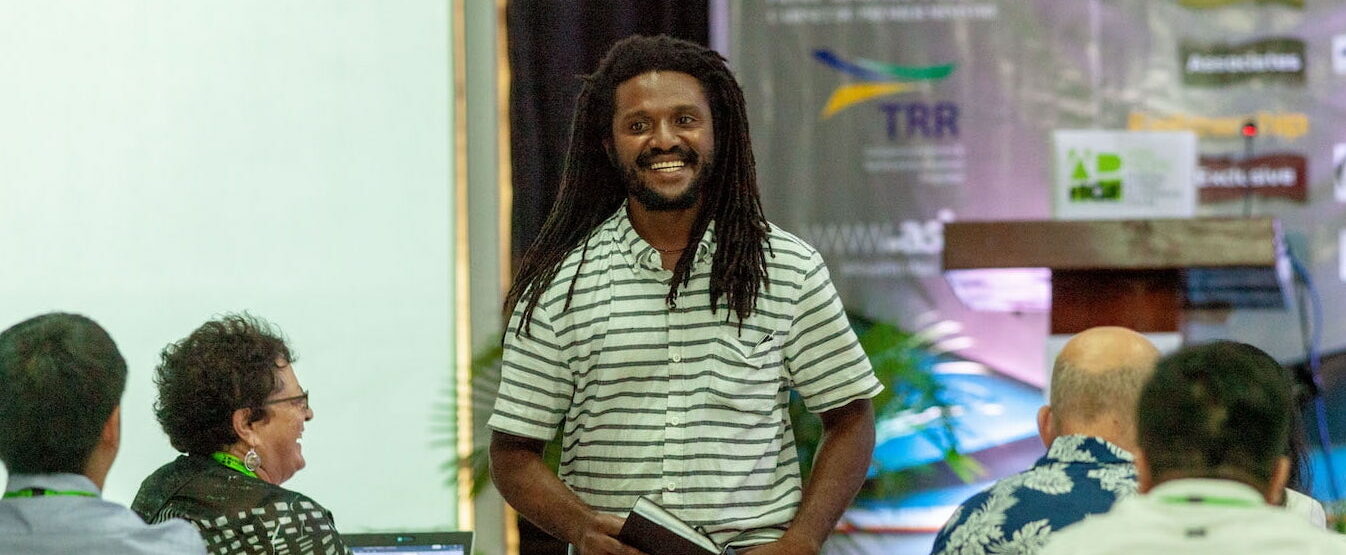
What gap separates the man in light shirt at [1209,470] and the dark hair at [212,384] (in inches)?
49.6

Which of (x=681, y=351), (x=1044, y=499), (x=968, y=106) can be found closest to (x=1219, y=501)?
(x=1044, y=499)

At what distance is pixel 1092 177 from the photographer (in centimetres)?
365

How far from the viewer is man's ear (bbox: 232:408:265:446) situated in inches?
90.1

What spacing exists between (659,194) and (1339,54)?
338 cm

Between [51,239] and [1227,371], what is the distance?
402 cm

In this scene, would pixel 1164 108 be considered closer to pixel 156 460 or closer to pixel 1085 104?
pixel 1085 104

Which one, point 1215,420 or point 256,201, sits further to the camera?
point 256,201

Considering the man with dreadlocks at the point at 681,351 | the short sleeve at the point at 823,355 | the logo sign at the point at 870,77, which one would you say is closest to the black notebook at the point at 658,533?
the man with dreadlocks at the point at 681,351

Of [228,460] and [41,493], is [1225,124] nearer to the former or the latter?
[228,460]

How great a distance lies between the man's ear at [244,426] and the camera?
7.51 ft

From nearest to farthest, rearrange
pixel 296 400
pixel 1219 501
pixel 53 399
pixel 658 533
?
pixel 1219 501 → pixel 53 399 → pixel 658 533 → pixel 296 400

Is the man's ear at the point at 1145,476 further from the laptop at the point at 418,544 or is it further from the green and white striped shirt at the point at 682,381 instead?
the laptop at the point at 418,544

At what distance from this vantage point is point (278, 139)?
187 inches

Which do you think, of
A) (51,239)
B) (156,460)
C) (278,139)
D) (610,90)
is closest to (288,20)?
(278,139)
